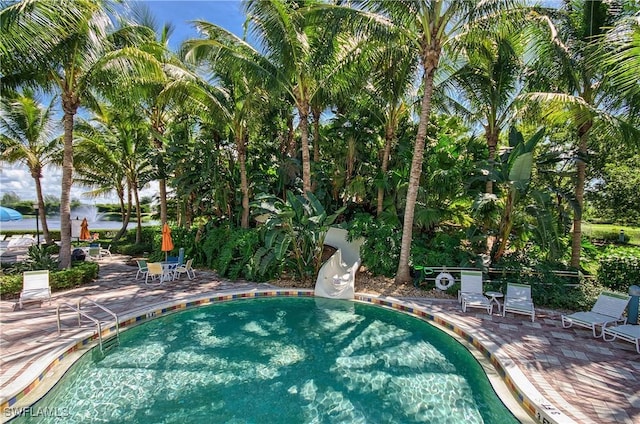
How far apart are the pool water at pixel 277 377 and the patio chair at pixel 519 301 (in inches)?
88.9

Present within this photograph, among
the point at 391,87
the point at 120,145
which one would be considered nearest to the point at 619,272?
the point at 391,87

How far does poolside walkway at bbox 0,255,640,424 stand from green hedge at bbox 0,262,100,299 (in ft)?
1.14

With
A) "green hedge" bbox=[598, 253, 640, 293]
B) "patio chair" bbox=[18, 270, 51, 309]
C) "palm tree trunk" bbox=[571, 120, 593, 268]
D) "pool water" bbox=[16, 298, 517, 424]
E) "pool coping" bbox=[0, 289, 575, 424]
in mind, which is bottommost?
"pool water" bbox=[16, 298, 517, 424]

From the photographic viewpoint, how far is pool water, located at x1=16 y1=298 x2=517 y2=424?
4.98 metres

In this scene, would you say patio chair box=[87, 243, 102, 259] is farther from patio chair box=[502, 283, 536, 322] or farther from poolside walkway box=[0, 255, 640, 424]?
patio chair box=[502, 283, 536, 322]

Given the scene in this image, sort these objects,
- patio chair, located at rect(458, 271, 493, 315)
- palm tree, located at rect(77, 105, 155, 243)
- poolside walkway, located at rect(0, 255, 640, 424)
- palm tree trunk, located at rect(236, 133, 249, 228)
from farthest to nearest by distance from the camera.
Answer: palm tree, located at rect(77, 105, 155, 243)
palm tree trunk, located at rect(236, 133, 249, 228)
patio chair, located at rect(458, 271, 493, 315)
poolside walkway, located at rect(0, 255, 640, 424)

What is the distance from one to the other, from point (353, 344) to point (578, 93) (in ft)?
34.4

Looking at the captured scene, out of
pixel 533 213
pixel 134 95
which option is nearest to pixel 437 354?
pixel 533 213

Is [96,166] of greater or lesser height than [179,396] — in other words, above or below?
above

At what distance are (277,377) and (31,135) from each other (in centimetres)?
1779

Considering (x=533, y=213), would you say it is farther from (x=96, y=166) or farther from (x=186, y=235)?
(x=96, y=166)

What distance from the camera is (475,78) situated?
11844mm

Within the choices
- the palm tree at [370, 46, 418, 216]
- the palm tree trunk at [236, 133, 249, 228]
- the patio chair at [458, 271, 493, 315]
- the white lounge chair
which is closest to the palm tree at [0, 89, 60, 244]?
the palm tree trunk at [236, 133, 249, 228]

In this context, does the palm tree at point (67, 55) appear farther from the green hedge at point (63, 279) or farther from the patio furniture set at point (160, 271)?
the patio furniture set at point (160, 271)
